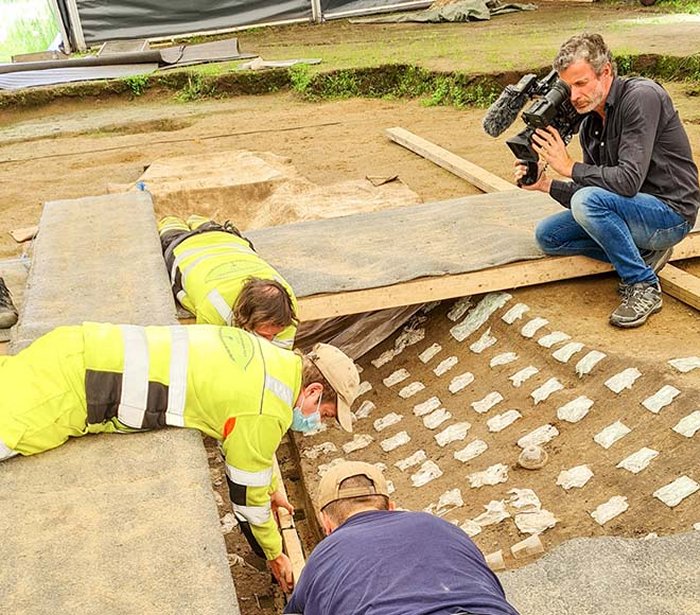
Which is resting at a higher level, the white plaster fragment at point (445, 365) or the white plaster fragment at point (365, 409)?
the white plaster fragment at point (445, 365)

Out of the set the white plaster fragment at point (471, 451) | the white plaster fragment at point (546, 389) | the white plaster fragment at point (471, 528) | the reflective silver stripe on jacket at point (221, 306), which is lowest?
the white plaster fragment at point (471, 451)

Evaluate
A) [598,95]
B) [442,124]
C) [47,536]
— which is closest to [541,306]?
[598,95]

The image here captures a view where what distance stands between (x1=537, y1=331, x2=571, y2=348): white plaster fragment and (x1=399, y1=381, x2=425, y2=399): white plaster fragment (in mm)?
692

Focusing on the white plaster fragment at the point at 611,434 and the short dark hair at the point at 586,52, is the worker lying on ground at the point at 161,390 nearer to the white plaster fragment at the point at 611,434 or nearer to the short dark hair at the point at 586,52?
the white plaster fragment at the point at 611,434

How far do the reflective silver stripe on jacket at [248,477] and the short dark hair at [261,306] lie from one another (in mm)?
752

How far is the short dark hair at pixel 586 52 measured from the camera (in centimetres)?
371

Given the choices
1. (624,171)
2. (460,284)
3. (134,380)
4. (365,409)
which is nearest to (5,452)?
(134,380)

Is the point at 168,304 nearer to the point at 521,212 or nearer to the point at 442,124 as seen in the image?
Answer: the point at 521,212

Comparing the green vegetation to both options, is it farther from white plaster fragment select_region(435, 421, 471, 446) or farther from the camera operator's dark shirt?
white plaster fragment select_region(435, 421, 471, 446)

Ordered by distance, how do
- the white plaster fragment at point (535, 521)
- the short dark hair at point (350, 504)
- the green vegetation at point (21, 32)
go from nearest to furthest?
the short dark hair at point (350, 504)
the white plaster fragment at point (535, 521)
the green vegetation at point (21, 32)

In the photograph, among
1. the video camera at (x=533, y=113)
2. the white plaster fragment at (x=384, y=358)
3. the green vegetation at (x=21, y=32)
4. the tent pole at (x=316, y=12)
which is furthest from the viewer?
the green vegetation at (x=21, y=32)

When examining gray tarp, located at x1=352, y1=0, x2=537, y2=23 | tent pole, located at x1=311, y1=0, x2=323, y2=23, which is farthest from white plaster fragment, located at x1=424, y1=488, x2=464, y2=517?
tent pole, located at x1=311, y1=0, x2=323, y2=23

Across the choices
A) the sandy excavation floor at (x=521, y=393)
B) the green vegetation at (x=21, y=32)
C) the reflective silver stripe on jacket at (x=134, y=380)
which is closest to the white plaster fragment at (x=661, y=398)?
the sandy excavation floor at (x=521, y=393)

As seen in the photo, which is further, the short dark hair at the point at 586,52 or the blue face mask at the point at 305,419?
the short dark hair at the point at 586,52
